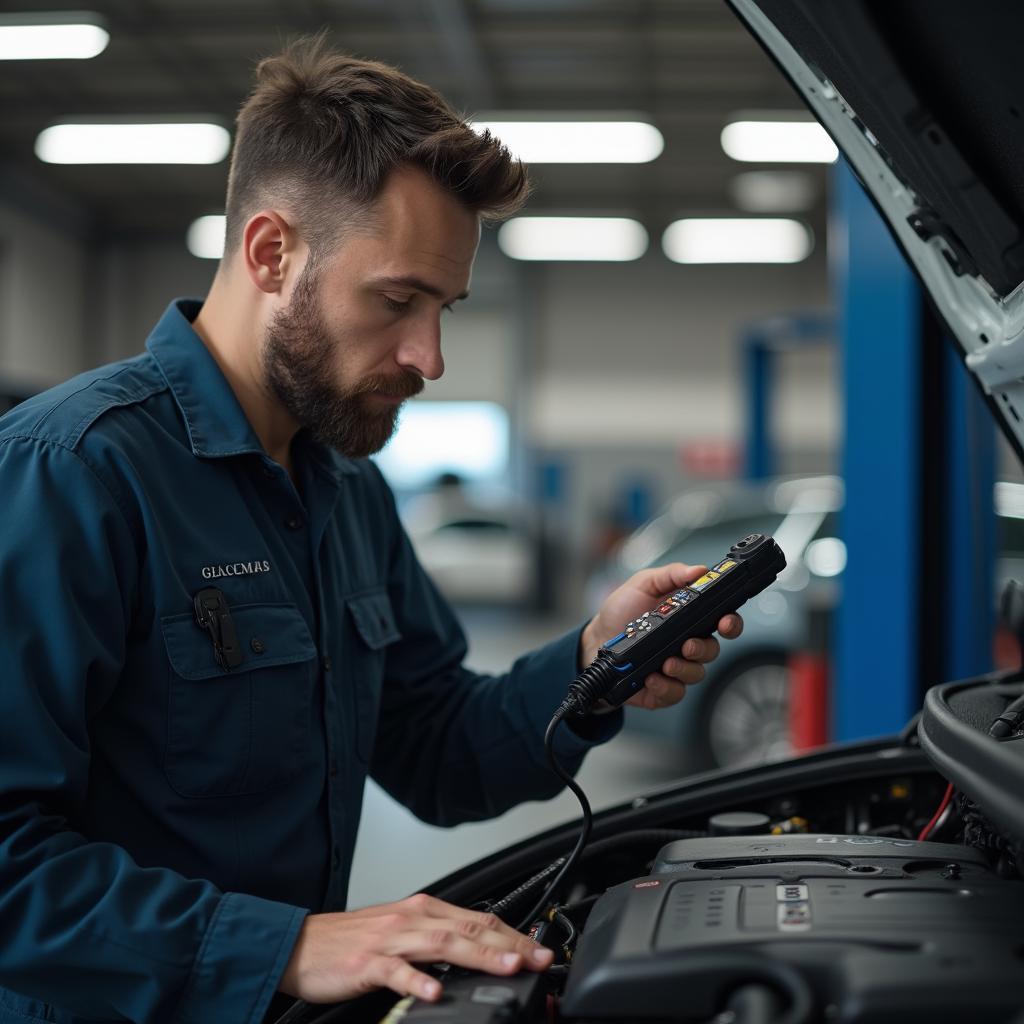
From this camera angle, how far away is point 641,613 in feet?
4.69

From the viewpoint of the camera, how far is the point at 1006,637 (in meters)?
4.46

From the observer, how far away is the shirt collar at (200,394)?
4.13 ft

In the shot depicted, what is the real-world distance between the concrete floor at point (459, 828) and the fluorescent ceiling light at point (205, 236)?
25.0 feet

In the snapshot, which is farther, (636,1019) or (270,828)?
(270,828)

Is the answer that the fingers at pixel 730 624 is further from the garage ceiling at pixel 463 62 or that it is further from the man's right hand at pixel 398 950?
the garage ceiling at pixel 463 62

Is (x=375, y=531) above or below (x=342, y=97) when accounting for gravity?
below

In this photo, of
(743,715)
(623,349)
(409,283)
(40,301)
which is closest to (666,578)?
(409,283)

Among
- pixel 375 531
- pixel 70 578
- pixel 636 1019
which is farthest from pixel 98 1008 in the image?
pixel 375 531

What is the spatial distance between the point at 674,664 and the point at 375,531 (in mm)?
527

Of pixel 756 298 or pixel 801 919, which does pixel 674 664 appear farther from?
pixel 756 298

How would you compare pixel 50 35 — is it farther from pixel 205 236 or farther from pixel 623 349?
pixel 623 349

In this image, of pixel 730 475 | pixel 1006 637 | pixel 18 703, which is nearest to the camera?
pixel 18 703

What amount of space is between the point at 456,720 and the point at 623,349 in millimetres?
12895

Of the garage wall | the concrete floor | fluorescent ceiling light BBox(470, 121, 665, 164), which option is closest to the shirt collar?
the concrete floor
